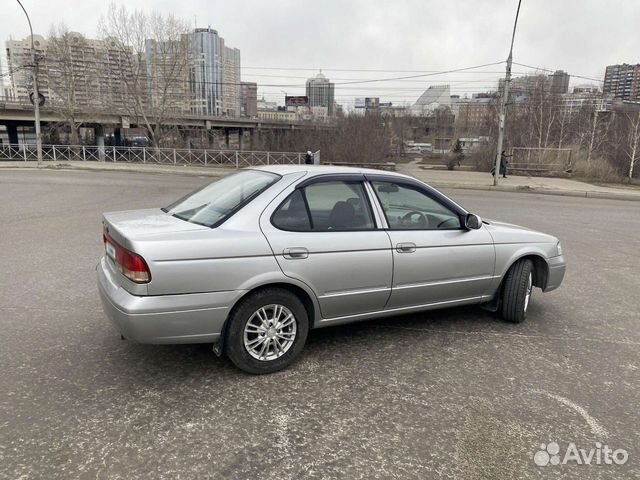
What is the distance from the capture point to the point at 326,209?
3926 millimetres

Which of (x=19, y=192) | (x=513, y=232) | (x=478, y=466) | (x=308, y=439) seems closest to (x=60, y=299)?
(x=308, y=439)

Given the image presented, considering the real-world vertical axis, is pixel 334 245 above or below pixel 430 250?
above

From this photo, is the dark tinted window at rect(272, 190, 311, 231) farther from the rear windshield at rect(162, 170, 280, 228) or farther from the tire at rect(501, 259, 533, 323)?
the tire at rect(501, 259, 533, 323)

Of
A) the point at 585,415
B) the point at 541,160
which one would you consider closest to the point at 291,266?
the point at 585,415

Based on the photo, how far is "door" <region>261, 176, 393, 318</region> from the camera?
3.57 metres

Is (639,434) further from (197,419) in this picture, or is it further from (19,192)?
(19,192)

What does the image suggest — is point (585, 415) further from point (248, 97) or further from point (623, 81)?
point (248, 97)

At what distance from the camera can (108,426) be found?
9.60 feet

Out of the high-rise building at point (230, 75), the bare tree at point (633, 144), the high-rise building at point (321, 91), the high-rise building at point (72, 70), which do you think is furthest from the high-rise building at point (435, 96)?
the high-rise building at point (72, 70)

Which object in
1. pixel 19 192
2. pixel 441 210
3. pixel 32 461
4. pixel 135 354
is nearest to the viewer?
A: pixel 32 461

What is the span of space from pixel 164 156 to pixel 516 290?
37676 millimetres

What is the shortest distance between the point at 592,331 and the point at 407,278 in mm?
2169

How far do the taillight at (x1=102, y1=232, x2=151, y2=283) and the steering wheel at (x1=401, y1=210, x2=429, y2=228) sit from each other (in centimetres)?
223

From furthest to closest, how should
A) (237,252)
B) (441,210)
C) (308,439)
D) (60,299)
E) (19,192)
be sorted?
1. (19,192)
2. (60,299)
3. (441,210)
4. (237,252)
5. (308,439)
